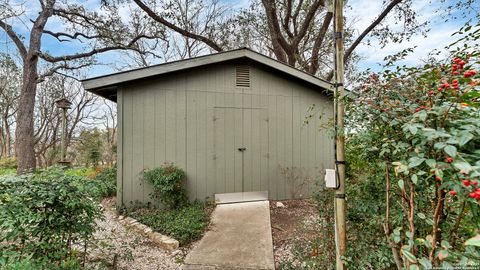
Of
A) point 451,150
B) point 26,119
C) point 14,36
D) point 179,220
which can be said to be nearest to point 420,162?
point 451,150

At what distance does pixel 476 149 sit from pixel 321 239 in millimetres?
1437

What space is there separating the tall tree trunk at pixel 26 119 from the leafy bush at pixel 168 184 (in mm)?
5980

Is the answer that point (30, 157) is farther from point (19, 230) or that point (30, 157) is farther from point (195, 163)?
point (19, 230)

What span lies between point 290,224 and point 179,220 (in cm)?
191

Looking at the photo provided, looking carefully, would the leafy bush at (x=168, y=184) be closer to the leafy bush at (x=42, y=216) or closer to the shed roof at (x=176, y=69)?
the shed roof at (x=176, y=69)

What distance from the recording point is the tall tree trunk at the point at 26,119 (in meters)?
7.06

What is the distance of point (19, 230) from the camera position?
167 cm

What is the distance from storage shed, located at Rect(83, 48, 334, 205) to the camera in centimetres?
421

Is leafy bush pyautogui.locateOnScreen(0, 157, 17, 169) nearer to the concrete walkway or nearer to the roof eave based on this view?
the roof eave

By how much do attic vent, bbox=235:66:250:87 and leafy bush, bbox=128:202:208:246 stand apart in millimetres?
2752

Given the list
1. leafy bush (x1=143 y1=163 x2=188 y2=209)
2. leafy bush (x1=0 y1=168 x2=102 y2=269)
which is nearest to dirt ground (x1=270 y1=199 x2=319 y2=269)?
leafy bush (x1=143 y1=163 x2=188 y2=209)

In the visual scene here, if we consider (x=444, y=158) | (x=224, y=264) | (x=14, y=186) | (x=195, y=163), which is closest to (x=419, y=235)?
(x=444, y=158)

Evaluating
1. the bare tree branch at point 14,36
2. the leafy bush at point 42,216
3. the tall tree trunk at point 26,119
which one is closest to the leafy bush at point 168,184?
the leafy bush at point 42,216

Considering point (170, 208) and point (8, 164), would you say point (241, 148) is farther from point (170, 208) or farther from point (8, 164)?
point (8, 164)
